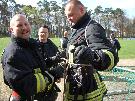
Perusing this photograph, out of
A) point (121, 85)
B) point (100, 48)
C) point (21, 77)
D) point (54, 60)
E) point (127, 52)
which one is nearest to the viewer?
point (21, 77)

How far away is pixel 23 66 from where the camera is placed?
143 inches

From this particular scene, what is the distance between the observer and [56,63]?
14.6 feet

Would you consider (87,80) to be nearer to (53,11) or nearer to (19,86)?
(19,86)

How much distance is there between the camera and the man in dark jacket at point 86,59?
3705 mm

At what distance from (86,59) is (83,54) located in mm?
89

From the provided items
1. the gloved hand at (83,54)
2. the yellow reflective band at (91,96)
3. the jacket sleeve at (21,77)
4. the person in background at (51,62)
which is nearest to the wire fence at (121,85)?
the person in background at (51,62)

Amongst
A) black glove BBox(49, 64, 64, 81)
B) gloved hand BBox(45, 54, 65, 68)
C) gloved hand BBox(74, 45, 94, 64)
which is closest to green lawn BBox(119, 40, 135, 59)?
gloved hand BBox(45, 54, 65, 68)

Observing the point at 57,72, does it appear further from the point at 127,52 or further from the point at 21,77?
the point at 127,52

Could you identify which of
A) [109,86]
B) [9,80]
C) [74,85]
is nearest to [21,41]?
[9,80]

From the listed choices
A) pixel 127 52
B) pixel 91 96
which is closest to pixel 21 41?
pixel 91 96

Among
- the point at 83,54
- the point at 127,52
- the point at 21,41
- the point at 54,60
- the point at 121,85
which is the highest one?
the point at 21,41

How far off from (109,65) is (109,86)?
7.04 meters

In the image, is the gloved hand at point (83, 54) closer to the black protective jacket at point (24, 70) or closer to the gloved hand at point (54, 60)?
the black protective jacket at point (24, 70)

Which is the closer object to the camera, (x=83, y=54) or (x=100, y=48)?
(x=83, y=54)
